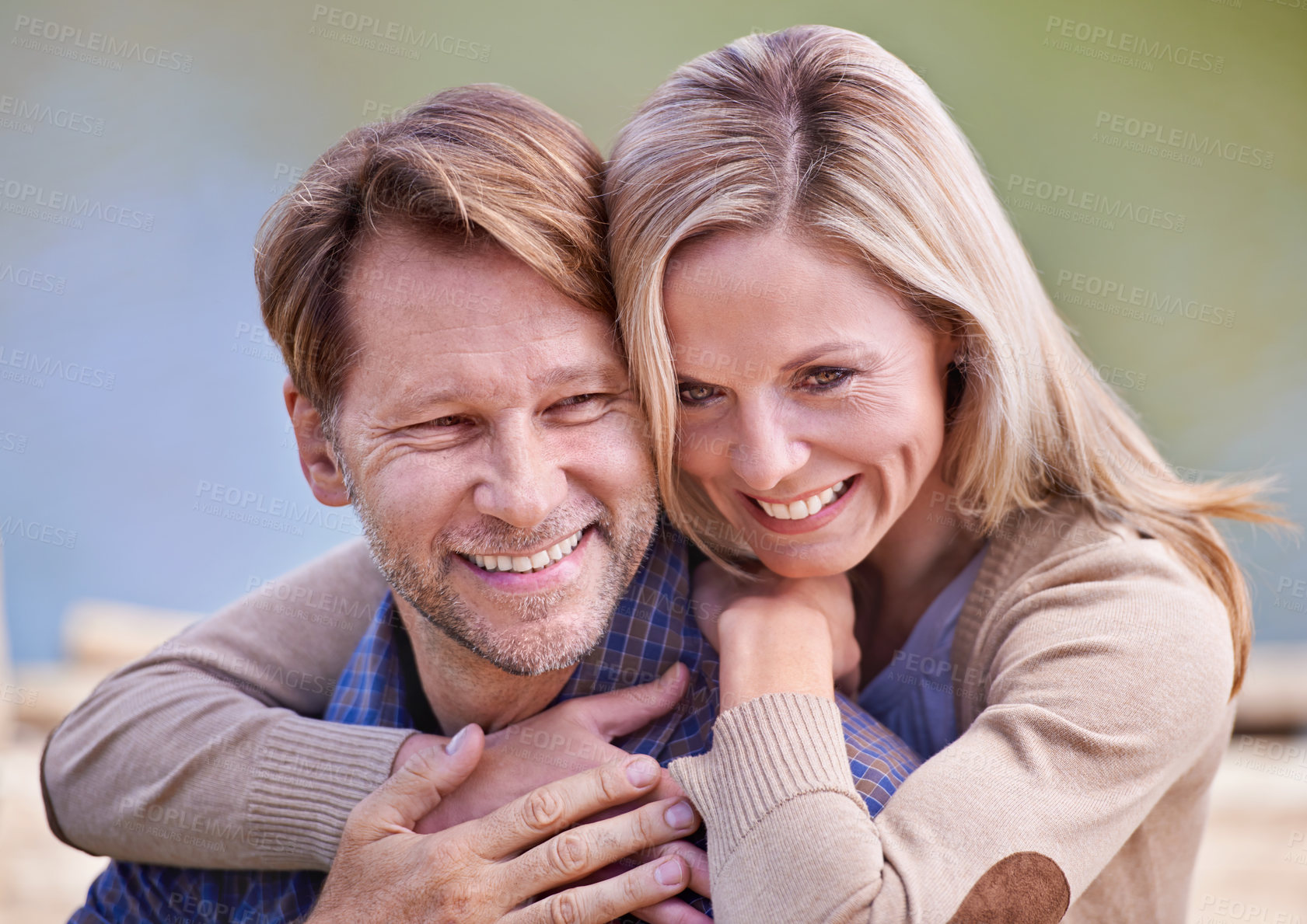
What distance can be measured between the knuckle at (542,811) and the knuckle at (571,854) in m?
0.04

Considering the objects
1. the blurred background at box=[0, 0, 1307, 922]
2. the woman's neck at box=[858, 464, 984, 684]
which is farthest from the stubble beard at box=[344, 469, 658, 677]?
the blurred background at box=[0, 0, 1307, 922]

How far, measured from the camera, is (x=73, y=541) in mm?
7109

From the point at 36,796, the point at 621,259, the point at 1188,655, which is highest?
the point at 621,259

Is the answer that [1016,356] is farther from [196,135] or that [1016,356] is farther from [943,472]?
[196,135]

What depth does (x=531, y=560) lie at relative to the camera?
2039 mm

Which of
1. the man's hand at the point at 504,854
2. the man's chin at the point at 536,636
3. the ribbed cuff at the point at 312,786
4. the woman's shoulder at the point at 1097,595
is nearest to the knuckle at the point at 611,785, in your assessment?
the man's hand at the point at 504,854

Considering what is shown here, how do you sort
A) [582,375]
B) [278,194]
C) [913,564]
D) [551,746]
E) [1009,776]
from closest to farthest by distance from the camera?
1. [1009,776]
2. [582,375]
3. [551,746]
4. [913,564]
5. [278,194]

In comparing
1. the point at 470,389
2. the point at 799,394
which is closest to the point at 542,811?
the point at 470,389

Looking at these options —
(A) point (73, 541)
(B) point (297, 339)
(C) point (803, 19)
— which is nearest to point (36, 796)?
(A) point (73, 541)

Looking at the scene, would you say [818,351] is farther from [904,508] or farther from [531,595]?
[531,595]

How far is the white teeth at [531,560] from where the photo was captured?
2.04 m

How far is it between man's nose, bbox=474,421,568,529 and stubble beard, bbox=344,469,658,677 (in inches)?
2.2

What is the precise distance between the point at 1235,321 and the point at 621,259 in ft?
22.6

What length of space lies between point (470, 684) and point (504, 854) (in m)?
0.40
